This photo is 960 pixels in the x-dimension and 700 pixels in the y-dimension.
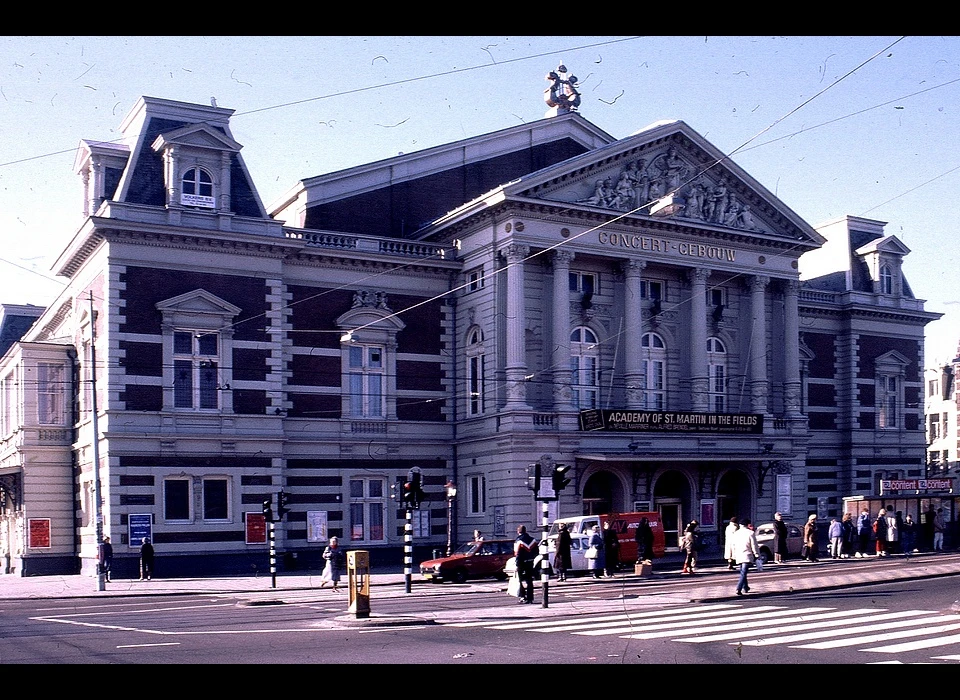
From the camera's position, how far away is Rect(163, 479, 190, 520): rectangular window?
4389 cm

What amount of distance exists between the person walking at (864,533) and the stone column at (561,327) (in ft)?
43.3

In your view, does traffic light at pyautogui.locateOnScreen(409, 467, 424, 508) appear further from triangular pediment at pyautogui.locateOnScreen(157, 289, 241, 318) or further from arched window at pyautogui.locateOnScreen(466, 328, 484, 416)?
arched window at pyautogui.locateOnScreen(466, 328, 484, 416)

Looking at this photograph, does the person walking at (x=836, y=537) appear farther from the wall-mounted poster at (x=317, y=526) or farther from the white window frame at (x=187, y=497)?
the white window frame at (x=187, y=497)

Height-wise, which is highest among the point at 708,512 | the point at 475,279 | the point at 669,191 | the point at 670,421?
the point at 669,191

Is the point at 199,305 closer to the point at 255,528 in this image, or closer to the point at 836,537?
the point at 255,528

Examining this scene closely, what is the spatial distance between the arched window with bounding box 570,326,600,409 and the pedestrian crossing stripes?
2369 centimetres

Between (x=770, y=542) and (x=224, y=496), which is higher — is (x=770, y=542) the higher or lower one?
the lower one

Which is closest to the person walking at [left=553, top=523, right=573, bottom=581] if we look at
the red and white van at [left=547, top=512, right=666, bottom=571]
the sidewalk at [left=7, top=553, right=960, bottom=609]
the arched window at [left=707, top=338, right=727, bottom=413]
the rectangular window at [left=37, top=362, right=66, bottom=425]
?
the sidewalk at [left=7, top=553, right=960, bottom=609]

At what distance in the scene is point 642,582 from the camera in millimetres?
35594

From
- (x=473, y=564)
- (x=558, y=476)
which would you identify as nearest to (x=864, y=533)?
(x=473, y=564)

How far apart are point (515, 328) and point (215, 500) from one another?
13.9 m

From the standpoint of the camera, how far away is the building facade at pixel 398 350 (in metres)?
44.2

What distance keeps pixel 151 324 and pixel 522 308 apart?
1485 cm

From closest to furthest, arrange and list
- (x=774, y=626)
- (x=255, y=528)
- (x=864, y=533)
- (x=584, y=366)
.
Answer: (x=774, y=626) → (x=255, y=528) → (x=864, y=533) → (x=584, y=366)
